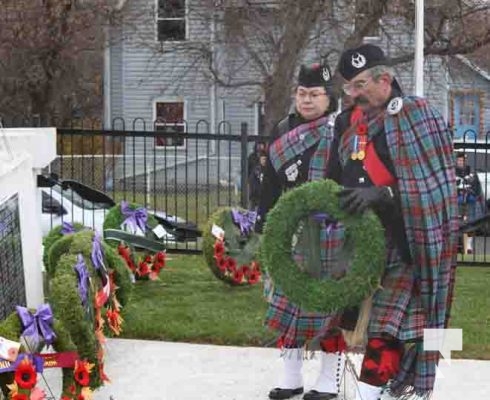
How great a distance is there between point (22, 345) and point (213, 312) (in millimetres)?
3431

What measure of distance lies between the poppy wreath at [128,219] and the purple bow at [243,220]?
712 mm

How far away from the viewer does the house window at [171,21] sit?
25625mm

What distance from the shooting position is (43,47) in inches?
969

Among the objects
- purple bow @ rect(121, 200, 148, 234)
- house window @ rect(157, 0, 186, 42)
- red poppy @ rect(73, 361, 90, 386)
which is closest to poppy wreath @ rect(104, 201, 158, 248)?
purple bow @ rect(121, 200, 148, 234)

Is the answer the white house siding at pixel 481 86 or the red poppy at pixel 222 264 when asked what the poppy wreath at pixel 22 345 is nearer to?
the red poppy at pixel 222 264

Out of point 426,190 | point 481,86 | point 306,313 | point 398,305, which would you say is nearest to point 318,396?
point 306,313

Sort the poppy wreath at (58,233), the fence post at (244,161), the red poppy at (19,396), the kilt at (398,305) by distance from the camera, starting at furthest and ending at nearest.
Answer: the fence post at (244,161) → the poppy wreath at (58,233) → the kilt at (398,305) → the red poppy at (19,396)

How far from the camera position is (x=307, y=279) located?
4.79 metres

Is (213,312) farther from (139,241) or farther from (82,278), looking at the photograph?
(82,278)

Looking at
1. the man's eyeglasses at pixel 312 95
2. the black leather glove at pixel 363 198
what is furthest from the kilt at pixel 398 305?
the man's eyeglasses at pixel 312 95

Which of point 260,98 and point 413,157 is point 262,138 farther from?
point 260,98

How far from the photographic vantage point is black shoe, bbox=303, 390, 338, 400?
5.40m

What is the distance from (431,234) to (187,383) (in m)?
1.89

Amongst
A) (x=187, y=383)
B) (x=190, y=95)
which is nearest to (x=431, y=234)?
(x=187, y=383)
